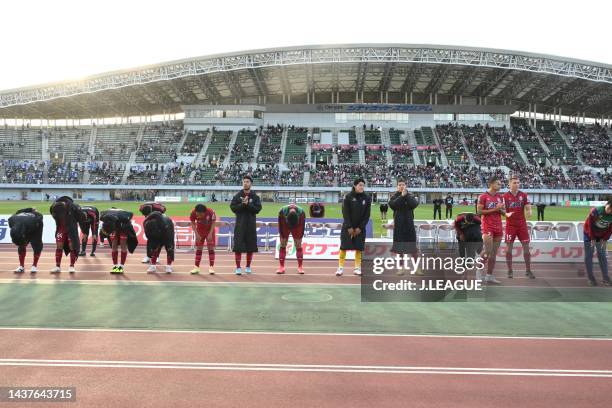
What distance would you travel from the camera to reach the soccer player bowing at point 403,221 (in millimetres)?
9344

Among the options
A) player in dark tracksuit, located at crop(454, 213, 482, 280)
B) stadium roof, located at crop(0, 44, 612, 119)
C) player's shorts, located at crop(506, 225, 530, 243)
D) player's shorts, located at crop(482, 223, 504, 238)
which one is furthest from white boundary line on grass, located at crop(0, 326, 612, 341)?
stadium roof, located at crop(0, 44, 612, 119)

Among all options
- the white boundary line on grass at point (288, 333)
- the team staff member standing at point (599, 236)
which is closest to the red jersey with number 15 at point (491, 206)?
the team staff member standing at point (599, 236)

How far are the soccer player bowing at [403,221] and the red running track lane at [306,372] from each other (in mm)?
3754

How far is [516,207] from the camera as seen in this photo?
30.9 feet

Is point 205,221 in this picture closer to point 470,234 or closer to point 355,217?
point 355,217

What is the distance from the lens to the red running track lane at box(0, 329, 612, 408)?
4066 millimetres

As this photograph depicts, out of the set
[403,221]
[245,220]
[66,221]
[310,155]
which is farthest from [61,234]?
[310,155]

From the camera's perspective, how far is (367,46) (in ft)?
160

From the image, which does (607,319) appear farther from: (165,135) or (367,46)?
(165,135)

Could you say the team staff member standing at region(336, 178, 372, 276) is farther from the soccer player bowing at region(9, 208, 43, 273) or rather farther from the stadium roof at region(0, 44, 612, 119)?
the stadium roof at region(0, 44, 612, 119)

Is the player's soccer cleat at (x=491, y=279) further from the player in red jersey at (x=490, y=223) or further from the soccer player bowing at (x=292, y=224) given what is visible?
the soccer player bowing at (x=292, y=224)

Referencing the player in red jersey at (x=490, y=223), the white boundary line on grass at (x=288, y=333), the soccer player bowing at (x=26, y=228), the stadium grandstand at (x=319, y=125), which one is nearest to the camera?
the white boundary line on grass at (x=288, y=333)

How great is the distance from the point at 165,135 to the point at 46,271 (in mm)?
59012

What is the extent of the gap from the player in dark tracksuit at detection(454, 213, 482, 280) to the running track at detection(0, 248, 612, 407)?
3.12 metres
